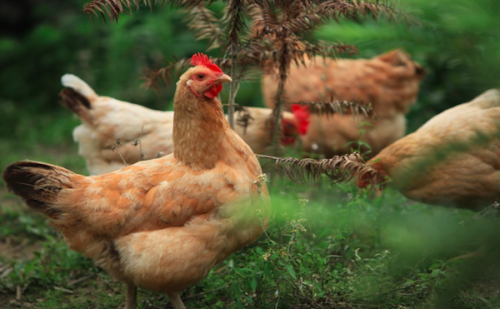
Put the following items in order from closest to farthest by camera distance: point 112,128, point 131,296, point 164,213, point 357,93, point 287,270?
point 287,270 → point 164,213 → point 131,296 → point 112,128 → point 357,93

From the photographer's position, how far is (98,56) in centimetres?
827

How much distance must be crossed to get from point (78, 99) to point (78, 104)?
5 centimetres

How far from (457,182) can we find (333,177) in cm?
156

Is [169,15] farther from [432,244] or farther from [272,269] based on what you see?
[432,244]

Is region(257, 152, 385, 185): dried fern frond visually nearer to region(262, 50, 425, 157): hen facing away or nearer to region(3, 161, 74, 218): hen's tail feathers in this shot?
region(3, 161, 74, 218): hen's tail feathers

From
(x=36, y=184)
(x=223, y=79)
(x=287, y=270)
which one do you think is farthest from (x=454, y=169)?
(x=36, y=184)

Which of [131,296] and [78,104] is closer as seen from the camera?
[131,296]

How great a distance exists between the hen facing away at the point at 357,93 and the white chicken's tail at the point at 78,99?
183cm

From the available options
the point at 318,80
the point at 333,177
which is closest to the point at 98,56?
the point at 318,80

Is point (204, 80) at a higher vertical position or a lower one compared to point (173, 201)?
higher

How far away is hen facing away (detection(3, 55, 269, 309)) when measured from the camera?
9.05 ft

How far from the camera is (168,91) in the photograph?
7.57 m

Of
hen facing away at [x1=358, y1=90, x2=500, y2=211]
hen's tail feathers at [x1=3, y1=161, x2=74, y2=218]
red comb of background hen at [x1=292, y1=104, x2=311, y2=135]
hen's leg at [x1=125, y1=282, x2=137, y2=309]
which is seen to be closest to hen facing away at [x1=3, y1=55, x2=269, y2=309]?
hen's tail feathers at [x1=3, y1=161, x2=74, y2=218]

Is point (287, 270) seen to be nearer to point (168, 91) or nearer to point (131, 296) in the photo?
point (131, 296)
